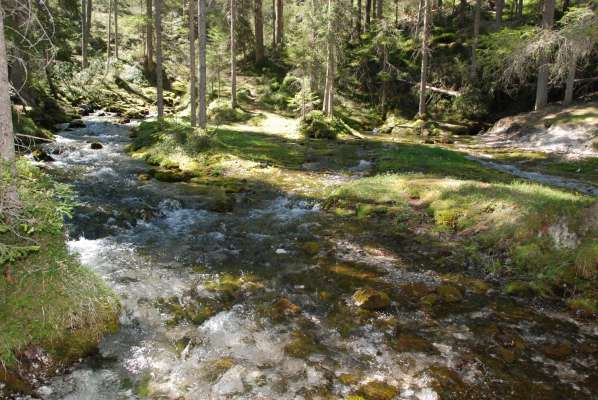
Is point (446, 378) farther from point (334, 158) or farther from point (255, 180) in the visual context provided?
point (334, 158)

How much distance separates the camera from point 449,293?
8695mm

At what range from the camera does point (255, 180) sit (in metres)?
Result: 18.5

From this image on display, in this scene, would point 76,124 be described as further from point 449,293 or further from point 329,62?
point 449,293

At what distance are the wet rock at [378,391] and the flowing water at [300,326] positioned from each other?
0.8 inches

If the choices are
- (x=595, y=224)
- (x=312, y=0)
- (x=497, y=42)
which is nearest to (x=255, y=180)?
(x=595, y=224)

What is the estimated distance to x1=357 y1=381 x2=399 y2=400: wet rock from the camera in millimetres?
5730

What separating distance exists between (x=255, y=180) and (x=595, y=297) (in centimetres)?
1287

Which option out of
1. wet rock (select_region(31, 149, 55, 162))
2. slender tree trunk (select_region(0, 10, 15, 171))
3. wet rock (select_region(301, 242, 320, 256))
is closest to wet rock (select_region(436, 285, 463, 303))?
wet rock (select_region(301, 242, 320, 256))

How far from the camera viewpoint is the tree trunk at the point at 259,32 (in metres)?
43.8

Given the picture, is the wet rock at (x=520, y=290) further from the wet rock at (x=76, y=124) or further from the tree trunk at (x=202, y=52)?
the wet rock at (x=76, y=124)

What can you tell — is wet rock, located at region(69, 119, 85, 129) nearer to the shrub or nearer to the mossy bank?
the shrub

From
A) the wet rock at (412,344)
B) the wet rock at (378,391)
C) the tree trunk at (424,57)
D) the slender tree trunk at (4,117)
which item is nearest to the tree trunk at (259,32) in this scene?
the tree trunk at (424,57)

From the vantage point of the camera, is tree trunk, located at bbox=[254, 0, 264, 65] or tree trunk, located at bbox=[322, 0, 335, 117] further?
tree trunk, located at bbox=[254, 0, 264, 65]

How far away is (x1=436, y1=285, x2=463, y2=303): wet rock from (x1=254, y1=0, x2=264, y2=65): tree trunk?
40.8 meters
